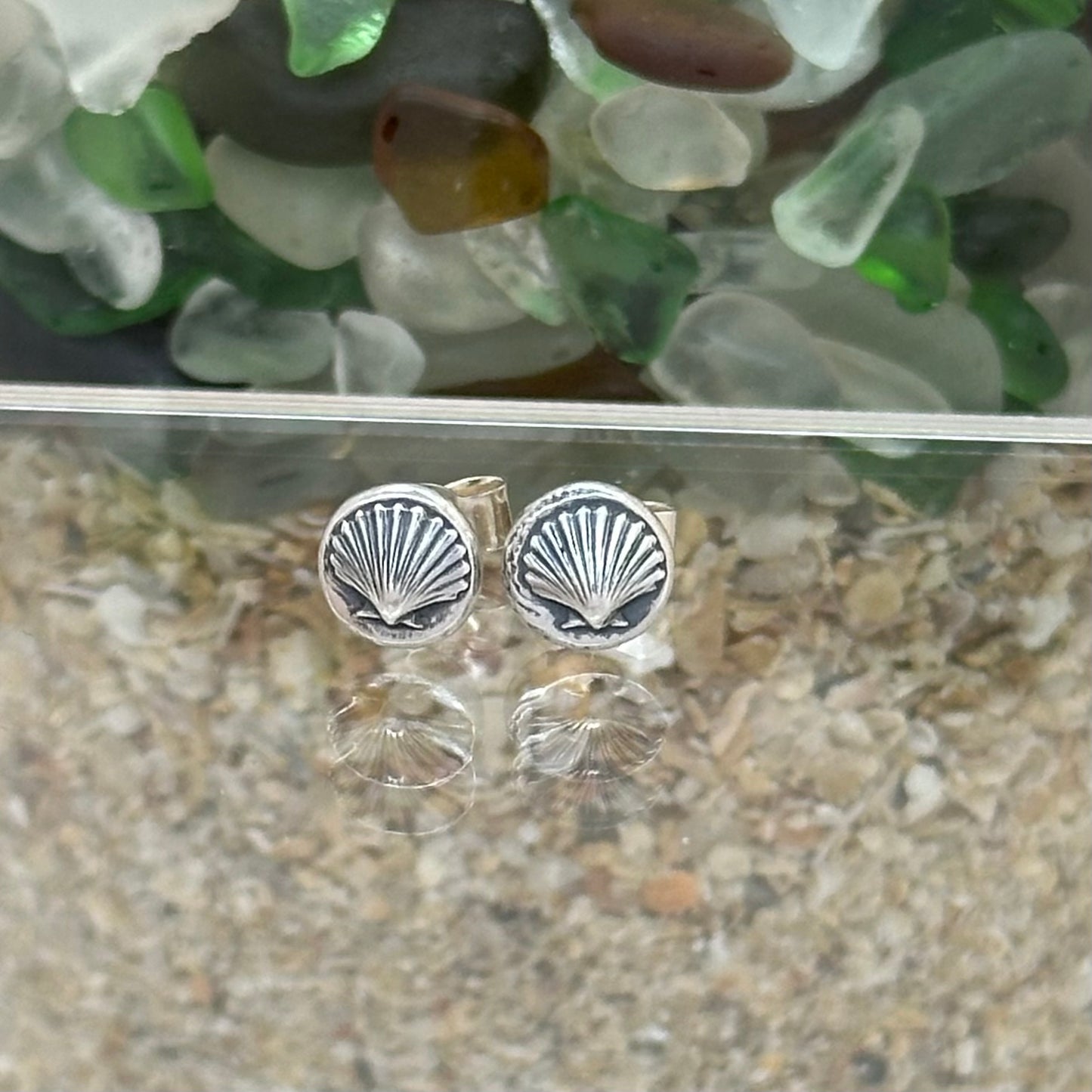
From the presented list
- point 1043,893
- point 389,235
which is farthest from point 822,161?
point 1043,893

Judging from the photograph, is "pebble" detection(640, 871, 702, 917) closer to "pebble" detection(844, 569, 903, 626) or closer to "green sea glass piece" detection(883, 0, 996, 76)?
"pebble" detection(844, 569, 903, 626)

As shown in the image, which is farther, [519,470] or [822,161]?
[519,470]

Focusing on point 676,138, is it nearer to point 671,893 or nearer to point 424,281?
point 424,281

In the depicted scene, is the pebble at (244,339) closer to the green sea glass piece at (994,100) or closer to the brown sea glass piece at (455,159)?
the brown sea glass piece at (455,159)

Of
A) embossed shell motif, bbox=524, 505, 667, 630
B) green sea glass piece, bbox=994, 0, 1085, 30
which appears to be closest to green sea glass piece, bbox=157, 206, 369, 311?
embossed shell motif, bbox=524, 505, 667, 630

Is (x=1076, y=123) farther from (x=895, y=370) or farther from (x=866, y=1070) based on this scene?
(x=866, y=1070)

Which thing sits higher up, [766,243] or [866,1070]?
[766,243]

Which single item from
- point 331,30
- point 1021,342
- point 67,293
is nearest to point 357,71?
point 331,30
